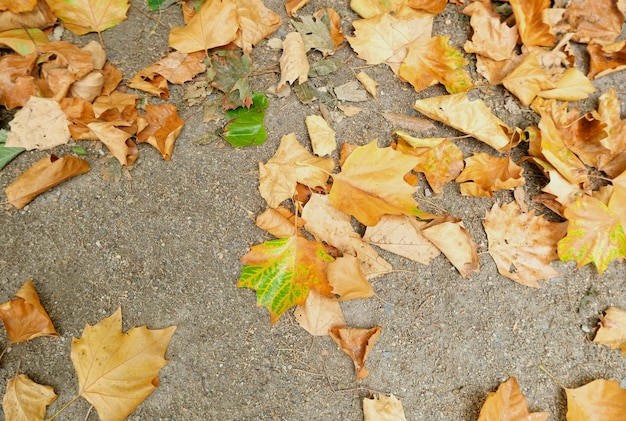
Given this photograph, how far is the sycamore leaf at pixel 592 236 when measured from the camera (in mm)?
1610

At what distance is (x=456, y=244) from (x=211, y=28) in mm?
1109

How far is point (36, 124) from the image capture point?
65.6 inches

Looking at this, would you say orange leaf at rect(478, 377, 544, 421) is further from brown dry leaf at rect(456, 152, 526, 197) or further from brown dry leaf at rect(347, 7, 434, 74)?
brown dry leaf at rect(347, 7, 434, 74)

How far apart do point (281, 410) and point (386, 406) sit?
32cm

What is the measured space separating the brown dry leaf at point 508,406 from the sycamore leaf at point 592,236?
45 cm

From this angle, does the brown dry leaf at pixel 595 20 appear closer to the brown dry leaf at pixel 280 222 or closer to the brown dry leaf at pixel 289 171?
the brown dry leaf at pixel 289 171

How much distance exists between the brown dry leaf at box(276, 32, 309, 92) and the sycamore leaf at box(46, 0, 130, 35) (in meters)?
0.61

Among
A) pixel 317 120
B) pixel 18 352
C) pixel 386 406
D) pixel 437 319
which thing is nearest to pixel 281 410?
pixel 386 406

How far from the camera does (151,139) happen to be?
5.44 ft

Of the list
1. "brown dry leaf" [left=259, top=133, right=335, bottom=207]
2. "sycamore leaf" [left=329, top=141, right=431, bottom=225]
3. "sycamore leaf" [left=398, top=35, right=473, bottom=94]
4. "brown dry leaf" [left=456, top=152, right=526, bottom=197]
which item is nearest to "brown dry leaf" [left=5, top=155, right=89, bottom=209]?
"brown dry leaf" [left=259, top=133, right=335, bottom=207]

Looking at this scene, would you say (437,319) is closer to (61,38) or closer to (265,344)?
(265,344)

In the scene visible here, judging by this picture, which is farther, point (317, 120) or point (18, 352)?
point (317, 120)

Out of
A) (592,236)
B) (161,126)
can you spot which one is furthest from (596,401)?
(161,126)

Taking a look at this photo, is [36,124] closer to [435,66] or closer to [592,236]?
[435,66]
